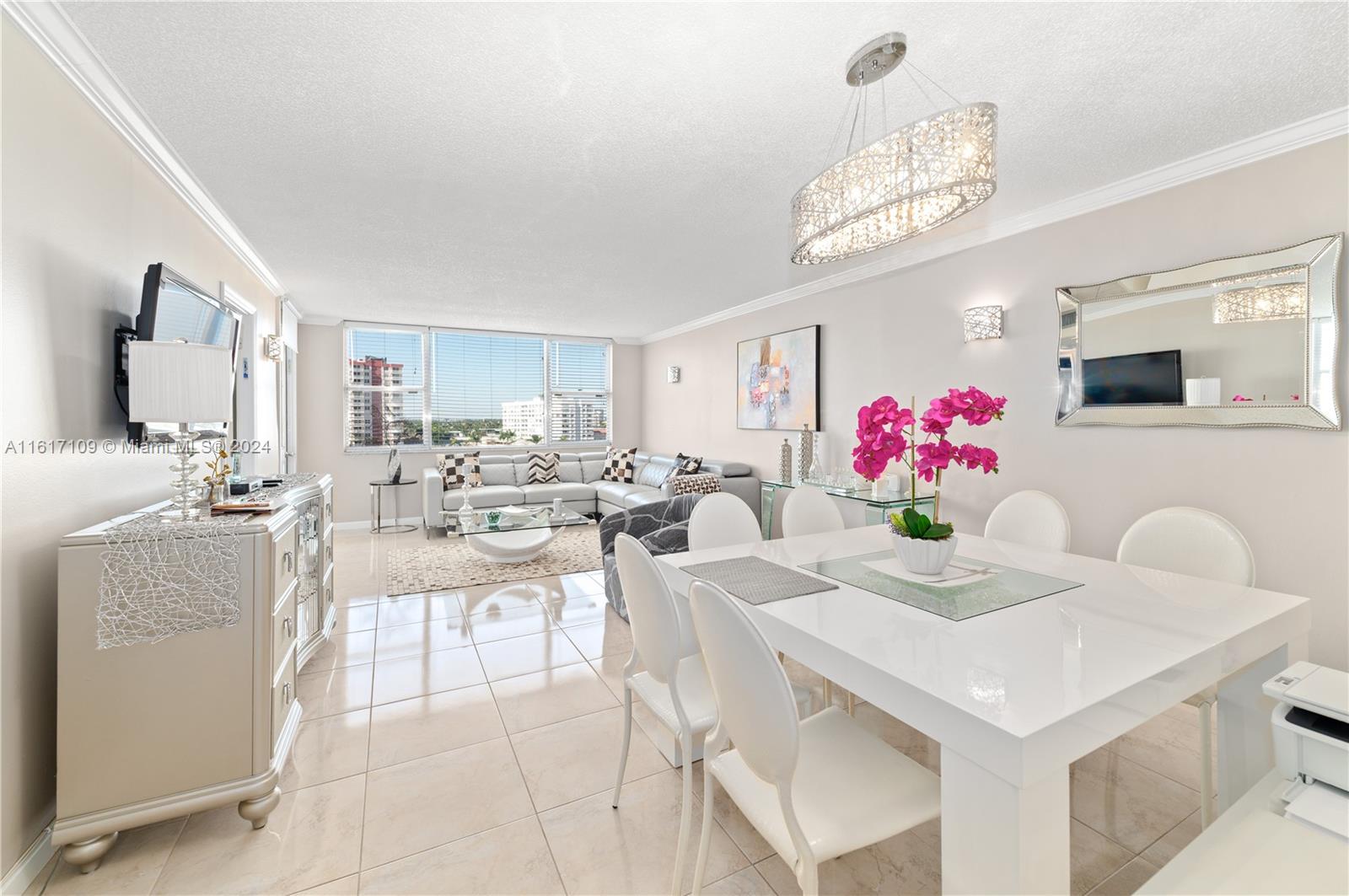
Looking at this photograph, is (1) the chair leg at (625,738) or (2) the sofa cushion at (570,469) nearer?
(1) the chair leg at (625,738)

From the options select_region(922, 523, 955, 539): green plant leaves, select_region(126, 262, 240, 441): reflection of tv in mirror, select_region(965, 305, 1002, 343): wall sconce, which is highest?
select_region(965, 305, 1002, 343): wall sconce

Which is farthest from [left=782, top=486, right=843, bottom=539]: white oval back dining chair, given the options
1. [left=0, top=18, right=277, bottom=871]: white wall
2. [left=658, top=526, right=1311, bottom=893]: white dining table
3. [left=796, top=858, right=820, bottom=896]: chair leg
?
[left=0, top=18, right=277, bottom=871]: white wall

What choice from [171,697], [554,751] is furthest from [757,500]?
[171,697]

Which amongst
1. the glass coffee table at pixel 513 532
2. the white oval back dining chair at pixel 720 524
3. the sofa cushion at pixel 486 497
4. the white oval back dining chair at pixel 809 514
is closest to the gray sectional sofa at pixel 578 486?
the sofa cushion at pixel 486 497

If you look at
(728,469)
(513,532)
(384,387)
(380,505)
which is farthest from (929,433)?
(384,387)

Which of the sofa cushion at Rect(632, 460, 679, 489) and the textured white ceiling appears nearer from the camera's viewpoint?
A: the textured white ceiling

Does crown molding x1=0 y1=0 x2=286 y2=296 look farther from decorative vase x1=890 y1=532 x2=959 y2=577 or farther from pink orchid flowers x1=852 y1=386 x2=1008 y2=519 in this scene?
decorative vase x1=890 y1=532 x2=959 y2=577

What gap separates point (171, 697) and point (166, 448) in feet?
4.32

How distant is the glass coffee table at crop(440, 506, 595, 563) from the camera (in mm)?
4504

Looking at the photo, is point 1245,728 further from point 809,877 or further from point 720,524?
point 720,524

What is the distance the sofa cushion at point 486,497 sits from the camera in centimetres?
611

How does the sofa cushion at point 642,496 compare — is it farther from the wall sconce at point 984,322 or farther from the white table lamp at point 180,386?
the white table lamp at point 180,386

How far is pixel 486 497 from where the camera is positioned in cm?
621

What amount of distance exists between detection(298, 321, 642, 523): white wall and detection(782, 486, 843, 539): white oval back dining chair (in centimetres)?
545
